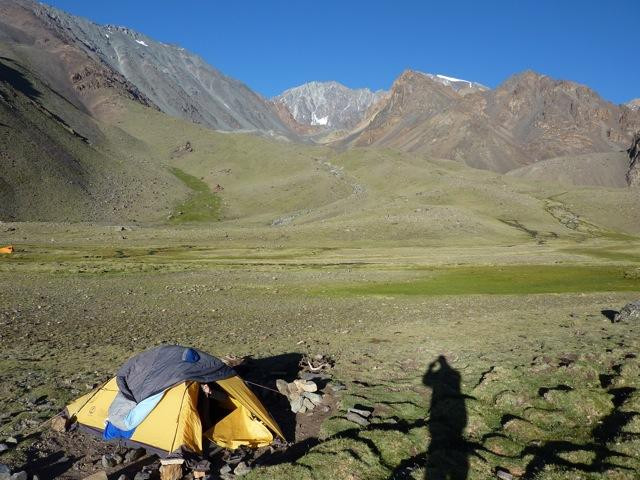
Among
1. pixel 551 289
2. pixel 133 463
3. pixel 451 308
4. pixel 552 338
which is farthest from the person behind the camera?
pixel 551 289

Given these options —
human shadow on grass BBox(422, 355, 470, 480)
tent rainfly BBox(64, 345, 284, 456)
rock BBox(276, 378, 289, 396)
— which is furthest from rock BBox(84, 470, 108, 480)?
human shadow on grass BBox(422, 355, 470, 480)

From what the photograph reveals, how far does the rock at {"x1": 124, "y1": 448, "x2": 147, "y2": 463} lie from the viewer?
45.2 ft

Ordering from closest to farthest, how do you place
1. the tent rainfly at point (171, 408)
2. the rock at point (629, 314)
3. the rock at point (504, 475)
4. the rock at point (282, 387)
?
1. the rock at point (504, 475)
2. the tent rainfly at point (171, 408)
3. the rock at point (282, 387)
4. the rock at point (629, 314)

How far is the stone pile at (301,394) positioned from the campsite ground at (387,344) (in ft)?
3.15

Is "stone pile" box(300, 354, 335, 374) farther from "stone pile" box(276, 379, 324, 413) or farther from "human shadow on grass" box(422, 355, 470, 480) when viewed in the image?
"human shadow on grass" box(422, 355, 470, 480)

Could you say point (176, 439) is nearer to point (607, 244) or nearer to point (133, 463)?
point (133, 463)

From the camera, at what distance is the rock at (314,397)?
17266 millimetres

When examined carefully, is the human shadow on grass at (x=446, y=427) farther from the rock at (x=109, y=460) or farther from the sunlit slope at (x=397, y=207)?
the sunlit slope at (x=397, y=207)

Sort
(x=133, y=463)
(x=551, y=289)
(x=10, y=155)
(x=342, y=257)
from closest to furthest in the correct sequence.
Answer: (x=133, y=463) < (x=551, y=289) < (x=342, y=257) < (x=10, y=155)

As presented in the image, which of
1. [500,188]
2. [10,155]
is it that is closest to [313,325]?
[10,155]

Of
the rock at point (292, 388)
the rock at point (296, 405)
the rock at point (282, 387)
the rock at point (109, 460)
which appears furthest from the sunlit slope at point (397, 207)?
the rock at point (109, 460)

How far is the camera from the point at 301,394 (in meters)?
17.8

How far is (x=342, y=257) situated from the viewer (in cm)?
7706

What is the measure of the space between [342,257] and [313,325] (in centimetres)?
4596
